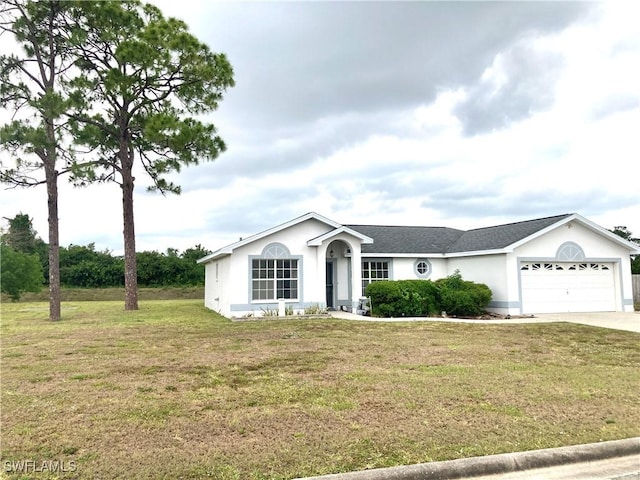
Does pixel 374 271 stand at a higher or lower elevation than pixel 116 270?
lower

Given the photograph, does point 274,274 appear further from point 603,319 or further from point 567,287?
point 567,287

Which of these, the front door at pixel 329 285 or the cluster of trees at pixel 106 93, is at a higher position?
the cluster of trees at pixel 106 93

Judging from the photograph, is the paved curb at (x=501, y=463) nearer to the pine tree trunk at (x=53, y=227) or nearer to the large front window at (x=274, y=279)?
the large front window at (x=274, y=279)

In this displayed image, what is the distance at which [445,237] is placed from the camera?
23375mm

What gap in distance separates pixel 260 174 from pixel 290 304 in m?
8.87

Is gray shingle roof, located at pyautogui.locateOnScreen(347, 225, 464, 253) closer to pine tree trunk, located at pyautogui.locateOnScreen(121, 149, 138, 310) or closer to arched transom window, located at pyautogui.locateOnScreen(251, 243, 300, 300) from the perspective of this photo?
arched transom window, located at pyautogui.locateOnScreen(251, 243, 300, 300)

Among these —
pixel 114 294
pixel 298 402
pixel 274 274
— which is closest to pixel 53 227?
pixel 274 274

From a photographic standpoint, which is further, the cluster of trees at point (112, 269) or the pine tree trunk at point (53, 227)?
the cluster of trees at point (112, 269)

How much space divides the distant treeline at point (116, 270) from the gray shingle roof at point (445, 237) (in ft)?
71.0

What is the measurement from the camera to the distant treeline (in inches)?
1475

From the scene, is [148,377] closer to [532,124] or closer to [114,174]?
[532,124]

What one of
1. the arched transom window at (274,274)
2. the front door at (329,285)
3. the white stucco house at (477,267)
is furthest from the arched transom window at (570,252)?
the arched transom window at (274,274)

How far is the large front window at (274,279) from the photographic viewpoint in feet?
57.6

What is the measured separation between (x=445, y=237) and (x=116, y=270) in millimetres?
28727
